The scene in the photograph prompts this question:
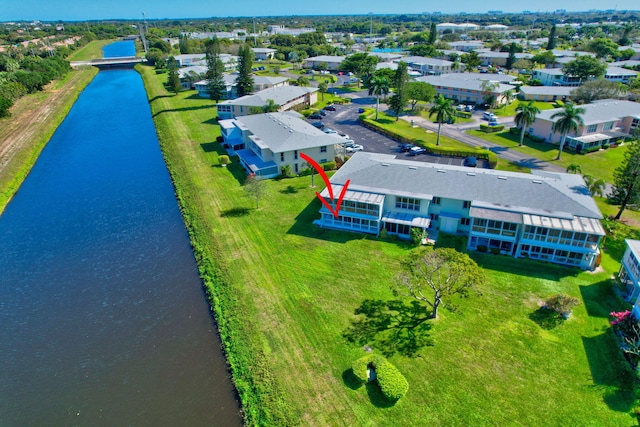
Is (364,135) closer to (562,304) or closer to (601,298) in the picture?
(601,298)

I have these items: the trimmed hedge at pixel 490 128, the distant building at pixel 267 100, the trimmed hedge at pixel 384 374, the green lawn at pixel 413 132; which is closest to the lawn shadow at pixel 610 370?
the trimmed hedge at pixel 384 374

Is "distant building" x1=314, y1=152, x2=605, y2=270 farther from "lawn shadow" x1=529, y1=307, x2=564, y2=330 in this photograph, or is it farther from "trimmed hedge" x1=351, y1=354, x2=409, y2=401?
"trimmed hedge" x1=351, y1=354, x2=409, y2=401

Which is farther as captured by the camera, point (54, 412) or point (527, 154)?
point (527, 154)

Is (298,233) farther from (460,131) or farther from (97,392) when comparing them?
(460,131)

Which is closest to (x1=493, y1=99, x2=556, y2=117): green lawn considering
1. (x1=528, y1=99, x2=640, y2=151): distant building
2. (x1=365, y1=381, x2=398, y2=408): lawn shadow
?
(x1=528, y1=99, x2=640, y2=151): distant building

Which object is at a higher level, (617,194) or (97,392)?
(617,194)

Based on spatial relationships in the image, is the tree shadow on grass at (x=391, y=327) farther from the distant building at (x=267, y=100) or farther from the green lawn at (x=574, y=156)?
the distant building at (x=267, y=100)

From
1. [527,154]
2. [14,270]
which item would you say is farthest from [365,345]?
[527,154]
